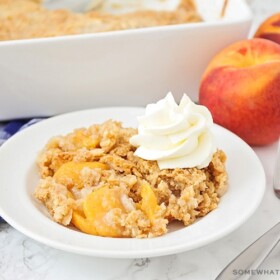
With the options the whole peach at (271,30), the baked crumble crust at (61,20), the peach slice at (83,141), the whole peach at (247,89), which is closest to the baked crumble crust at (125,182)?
the peach slice at (83,141)

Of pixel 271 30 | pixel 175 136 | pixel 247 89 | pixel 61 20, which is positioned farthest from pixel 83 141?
pixel 271 30

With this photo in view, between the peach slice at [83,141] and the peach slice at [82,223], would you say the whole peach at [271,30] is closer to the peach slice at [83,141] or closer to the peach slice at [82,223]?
the peach slice at [83,141]

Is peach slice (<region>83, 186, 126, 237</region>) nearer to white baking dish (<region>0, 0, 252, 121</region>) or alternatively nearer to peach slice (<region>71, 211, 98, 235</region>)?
peach slice (<region>71, 211, 98, 235</region>)

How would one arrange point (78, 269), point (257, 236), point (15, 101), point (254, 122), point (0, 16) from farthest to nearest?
point (0, 16) < point (15, 101) < point (254, 122) < point (257, 236) < point (78, 269)

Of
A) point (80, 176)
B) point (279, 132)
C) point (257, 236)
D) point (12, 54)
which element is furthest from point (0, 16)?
point (257, 236)

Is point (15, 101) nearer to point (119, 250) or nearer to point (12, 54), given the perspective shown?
point (12, 54)

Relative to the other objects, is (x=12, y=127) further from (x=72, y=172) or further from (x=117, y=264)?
(x=117, y=264)
